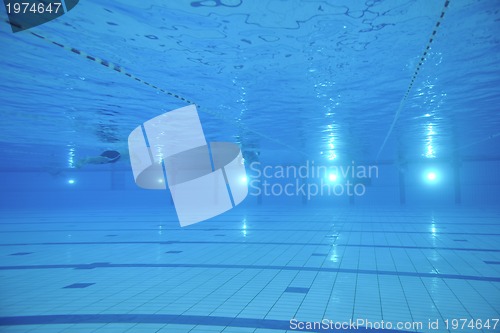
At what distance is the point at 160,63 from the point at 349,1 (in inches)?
116

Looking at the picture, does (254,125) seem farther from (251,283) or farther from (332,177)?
(332,177)

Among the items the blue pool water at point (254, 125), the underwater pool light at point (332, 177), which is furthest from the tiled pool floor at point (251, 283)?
the underwater pool light at point (332, 177)

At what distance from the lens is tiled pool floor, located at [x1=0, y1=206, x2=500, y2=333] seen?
3742mm

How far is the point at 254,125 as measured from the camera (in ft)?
31.5

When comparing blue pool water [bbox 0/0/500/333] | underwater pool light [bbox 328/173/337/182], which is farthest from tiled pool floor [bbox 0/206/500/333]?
underwater pool light [bbox 328/173/337/182]

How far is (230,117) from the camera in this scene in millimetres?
8570

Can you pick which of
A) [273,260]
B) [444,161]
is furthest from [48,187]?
[444,161]

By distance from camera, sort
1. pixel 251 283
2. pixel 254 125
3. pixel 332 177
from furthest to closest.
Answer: pixel 332 177
pixel 254 125
pixel 251 283

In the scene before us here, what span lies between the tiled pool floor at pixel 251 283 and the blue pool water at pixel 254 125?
4 centimetres

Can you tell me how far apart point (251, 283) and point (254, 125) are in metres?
5.51

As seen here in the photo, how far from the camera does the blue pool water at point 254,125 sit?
3.62 meters

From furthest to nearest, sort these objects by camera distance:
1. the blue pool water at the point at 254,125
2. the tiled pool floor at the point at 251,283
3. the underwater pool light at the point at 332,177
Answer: the underwater pool light at the point at 332,177
the tiled pool floor at the point at 251,283
the blue pool water at the point at 254,125

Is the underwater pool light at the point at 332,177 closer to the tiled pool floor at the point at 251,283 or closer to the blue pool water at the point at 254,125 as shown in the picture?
the blue pool water at the point at 254,125

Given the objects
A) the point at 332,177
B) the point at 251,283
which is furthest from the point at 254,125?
the point at 332,177
